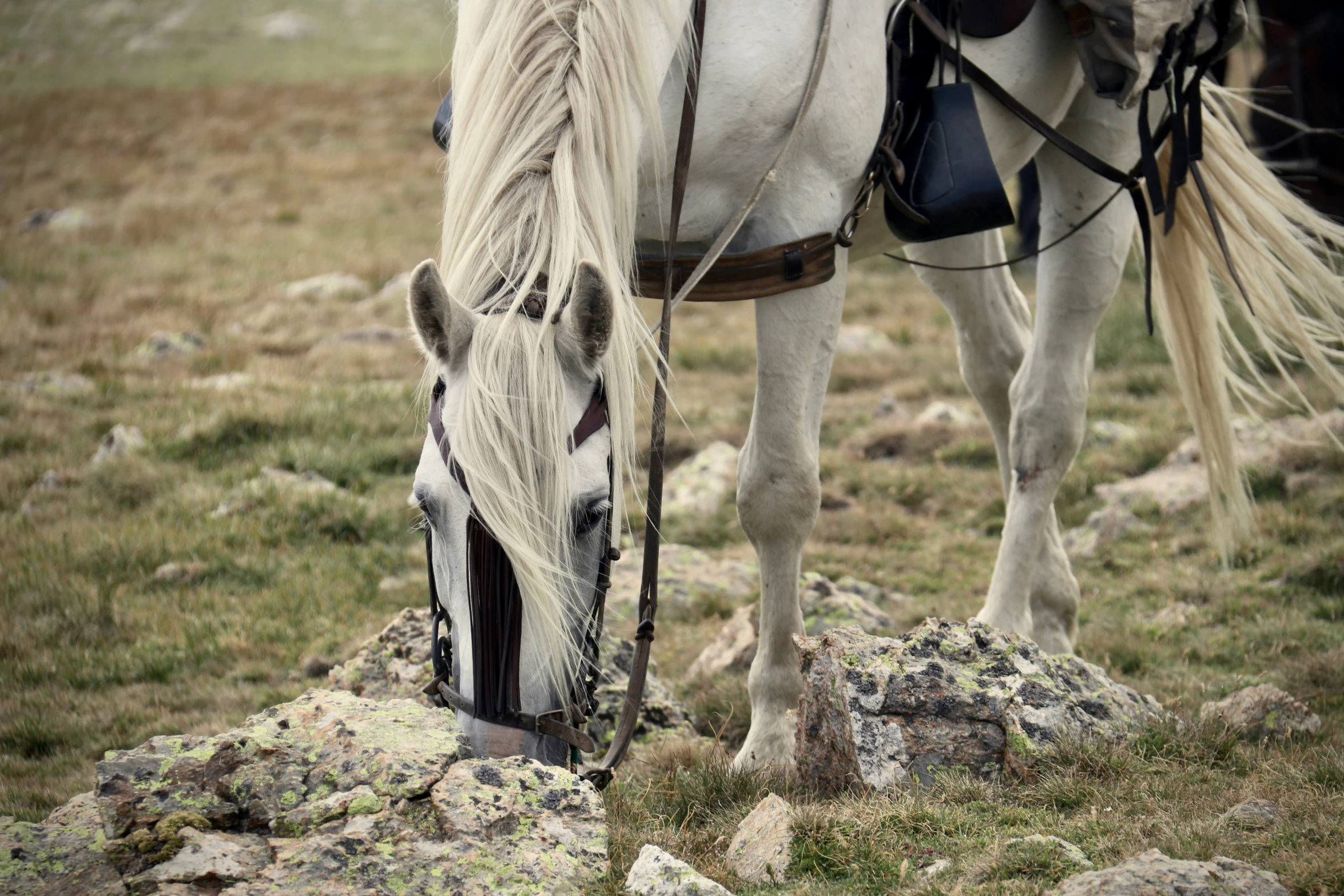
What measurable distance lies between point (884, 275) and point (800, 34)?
850 centimetres

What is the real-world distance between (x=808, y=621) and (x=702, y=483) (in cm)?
187

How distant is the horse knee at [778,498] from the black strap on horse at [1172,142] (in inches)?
33.2

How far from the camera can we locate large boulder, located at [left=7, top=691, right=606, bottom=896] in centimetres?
189

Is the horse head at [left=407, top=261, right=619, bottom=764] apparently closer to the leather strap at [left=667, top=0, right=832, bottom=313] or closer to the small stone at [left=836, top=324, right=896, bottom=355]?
the leather strap at [left=667, top=0, right=832, bottom=313]

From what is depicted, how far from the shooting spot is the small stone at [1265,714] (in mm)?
2959

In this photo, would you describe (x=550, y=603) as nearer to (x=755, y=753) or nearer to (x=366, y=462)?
(x=755, y=753)

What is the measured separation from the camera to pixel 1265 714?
118 inches

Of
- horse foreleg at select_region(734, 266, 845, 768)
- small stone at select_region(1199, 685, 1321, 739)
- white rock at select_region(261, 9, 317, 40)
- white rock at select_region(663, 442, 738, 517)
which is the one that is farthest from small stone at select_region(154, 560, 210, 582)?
white rock at select_region(261, 9, 317, 40)

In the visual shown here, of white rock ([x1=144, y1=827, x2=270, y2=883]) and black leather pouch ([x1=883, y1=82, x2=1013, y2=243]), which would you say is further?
black leather pouch ([x1=883, y1=82, x2=1013, y2=243])

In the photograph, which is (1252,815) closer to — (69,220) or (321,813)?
(321,813)

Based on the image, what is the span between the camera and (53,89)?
19266mm

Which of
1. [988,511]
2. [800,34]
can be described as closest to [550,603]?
[800,34]

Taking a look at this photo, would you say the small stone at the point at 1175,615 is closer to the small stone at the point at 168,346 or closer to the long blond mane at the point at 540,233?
the long blond mane at the point at 540,233

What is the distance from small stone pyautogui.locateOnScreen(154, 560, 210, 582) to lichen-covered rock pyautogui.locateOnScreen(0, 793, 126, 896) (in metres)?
2.77
